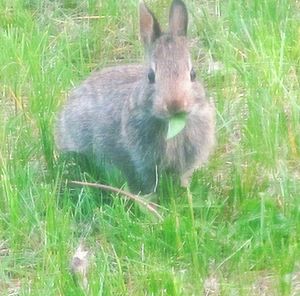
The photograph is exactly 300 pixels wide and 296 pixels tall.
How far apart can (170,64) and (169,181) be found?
0.58 meters

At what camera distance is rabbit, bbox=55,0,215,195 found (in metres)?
5.54

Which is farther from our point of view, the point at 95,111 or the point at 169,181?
the point at 95,111

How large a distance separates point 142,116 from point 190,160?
33cm

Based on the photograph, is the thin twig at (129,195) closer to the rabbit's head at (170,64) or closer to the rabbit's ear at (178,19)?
the rabbit's head at (170,64)

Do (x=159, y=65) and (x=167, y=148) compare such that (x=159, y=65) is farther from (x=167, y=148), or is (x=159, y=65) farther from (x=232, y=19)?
(x=232, y=19)

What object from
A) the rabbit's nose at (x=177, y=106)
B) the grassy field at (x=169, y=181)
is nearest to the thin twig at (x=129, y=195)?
the grassy field at (x=169, y=181)

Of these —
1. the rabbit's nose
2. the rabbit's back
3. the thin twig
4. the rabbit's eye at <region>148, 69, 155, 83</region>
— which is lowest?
the thin twig

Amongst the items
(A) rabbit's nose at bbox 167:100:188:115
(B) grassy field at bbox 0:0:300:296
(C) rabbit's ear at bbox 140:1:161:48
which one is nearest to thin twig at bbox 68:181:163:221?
(B) grassy field at bbox 0:0:300:296

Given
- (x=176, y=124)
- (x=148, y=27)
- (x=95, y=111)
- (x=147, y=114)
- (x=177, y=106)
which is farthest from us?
(x=95, y=111)

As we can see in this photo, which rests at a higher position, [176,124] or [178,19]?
[178,19]

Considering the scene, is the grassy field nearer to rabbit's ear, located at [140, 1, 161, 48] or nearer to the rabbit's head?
the rabbit's head

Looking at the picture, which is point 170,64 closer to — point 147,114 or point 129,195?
point 147,114

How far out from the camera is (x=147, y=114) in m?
5.75

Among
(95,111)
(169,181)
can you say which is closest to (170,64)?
(169,181)
